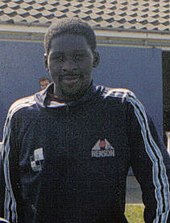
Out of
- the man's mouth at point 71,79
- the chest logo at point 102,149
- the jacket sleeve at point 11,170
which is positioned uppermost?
the man's mouth at point 71,79

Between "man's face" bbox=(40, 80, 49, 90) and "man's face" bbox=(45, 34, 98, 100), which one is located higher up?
"man's face" bbox=(45, 34, 98, 100)

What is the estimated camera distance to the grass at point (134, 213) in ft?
21.1

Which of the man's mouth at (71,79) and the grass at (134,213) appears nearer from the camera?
the man's mouth at (71,79)

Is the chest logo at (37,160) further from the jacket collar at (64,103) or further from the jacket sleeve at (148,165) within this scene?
the jacket sleeve at (148,165)

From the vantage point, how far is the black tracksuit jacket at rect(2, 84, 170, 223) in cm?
229

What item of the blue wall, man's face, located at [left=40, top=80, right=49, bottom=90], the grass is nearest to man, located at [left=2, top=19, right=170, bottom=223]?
the grass

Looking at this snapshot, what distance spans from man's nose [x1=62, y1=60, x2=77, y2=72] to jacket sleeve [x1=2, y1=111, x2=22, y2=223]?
0.30 meters

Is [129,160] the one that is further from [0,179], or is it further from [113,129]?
[0,179]

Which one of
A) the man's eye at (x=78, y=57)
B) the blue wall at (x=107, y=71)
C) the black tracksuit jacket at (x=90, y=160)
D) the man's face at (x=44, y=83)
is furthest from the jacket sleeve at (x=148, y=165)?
the blue wall at (x=107, y=71)

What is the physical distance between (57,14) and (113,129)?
814 cm

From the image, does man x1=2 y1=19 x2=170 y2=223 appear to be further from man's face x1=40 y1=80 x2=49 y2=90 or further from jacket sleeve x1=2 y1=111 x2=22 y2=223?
man's face x1=40 y1=80 x2=49 y2=90

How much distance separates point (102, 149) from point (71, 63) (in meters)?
0.34

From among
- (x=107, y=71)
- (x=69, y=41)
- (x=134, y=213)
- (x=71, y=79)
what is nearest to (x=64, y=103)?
(x=71, y=79)

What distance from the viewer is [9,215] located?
2.47 metres
